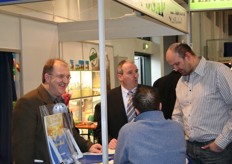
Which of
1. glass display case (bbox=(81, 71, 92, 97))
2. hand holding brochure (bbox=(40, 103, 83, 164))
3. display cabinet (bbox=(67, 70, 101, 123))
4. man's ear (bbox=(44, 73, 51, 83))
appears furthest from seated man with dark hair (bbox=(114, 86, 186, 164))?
glass display case (bbox=(81, 71, 92, 97))

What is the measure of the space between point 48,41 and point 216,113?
332cm

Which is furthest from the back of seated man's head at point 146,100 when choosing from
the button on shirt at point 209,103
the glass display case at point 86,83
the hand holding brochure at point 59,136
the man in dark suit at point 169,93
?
the glass display case at point 86,83

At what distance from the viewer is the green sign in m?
3.68

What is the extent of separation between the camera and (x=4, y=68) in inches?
169

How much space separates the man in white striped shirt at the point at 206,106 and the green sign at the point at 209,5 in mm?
1089

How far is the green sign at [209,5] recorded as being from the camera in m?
3.68

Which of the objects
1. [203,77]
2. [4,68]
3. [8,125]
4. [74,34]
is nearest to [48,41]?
[74,34]

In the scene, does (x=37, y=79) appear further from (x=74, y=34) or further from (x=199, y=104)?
(x=199, y=104)

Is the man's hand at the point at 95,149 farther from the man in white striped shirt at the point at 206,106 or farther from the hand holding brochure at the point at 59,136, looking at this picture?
the man in white striped shirt at the point at 206,106

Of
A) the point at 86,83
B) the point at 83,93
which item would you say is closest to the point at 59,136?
the point at 83,93

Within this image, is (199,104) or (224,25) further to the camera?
(224,25)

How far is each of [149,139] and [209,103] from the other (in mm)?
995

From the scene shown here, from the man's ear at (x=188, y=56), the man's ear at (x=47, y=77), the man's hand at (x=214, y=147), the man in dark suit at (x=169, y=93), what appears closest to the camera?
the man's ear at (x=47, y=77)

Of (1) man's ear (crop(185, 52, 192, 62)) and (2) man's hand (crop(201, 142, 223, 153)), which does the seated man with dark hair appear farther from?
(1) man's ear (crop(185, 52, 192, 62))
